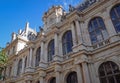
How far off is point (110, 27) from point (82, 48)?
356 cm

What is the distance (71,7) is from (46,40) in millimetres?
6196

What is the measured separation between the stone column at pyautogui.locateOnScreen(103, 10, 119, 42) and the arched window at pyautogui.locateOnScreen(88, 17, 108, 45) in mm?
617

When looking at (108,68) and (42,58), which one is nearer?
(108,68)

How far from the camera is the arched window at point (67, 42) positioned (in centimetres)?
1727

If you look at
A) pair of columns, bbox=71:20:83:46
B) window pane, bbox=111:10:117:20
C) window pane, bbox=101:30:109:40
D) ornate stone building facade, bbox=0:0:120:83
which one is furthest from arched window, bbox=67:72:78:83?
window pane, bbox=111:10:117:20

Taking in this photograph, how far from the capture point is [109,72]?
12.4 metres

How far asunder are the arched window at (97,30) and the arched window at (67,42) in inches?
119

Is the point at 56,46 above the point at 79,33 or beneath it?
beneath

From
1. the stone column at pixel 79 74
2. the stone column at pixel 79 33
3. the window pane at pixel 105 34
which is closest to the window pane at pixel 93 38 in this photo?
the window pane at pixel 105 34

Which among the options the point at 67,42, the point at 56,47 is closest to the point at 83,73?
the point at 67,42

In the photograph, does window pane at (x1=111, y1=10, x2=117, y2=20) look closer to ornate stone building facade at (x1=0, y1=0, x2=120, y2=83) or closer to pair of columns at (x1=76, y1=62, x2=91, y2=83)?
ornate stone building facade at (x1=0, y1=0, x2=120, y2=83)

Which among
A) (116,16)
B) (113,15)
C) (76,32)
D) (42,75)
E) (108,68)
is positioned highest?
(113,15)

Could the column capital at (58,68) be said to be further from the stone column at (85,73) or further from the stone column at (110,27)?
the stone column at (110,27)

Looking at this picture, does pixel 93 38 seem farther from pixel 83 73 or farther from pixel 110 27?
pixel 83 73
